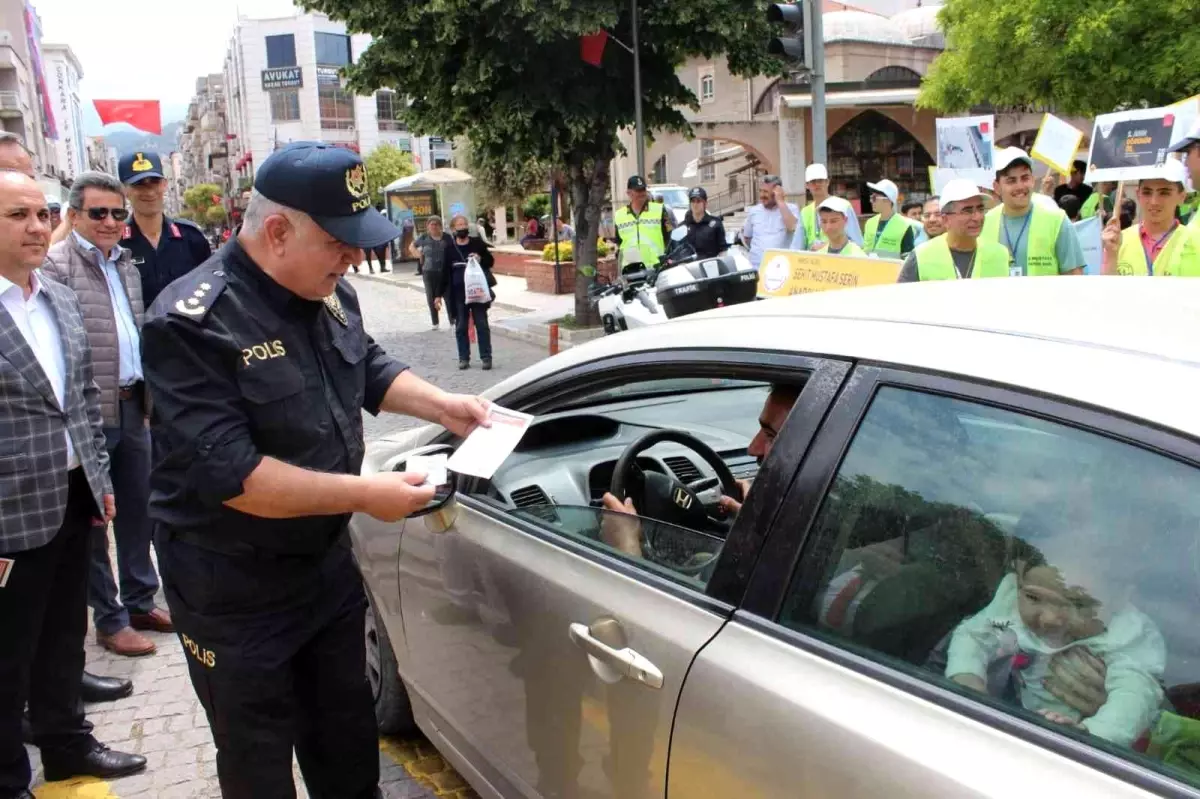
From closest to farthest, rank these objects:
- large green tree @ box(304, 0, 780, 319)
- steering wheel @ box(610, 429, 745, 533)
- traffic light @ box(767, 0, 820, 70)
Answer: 1. steering wheel @ box(610, 429, 745, 533)
2. traffic light @ box(767, 0, 820, 70)
3. large green tree @ box(304, 0, 780, 319)

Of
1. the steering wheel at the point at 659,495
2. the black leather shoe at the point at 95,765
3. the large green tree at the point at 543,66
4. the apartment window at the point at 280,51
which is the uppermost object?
the apartment window at the point at 280,51

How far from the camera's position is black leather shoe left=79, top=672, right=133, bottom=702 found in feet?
12.2

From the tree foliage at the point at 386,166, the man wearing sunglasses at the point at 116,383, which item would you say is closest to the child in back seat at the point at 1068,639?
the man wearing sunglasses at the point at 116,383

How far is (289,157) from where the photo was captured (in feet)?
6.64

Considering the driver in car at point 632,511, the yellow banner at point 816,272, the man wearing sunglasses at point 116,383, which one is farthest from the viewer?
the yellow banner at point 816,272

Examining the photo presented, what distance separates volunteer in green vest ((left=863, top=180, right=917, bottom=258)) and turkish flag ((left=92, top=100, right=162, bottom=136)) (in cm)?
1475

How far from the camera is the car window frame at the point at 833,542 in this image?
1.20 m

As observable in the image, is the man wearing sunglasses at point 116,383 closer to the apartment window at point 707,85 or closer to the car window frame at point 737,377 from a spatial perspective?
the car window frame at point 737,377

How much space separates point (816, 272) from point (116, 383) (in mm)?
4602

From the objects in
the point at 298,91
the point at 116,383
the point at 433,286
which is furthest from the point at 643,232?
the point at 298,91

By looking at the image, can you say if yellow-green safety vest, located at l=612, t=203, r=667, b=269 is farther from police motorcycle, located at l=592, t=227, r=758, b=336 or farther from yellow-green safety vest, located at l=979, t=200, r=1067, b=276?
yellow-green safety vest, located at l=979, t=200, r=1067, b=276

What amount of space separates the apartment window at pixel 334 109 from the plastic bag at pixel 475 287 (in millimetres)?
67495

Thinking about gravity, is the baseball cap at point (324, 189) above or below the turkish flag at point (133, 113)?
below

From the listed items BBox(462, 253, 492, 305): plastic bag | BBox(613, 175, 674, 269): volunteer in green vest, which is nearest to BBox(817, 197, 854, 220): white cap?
BBox(613, 175, 674, 269): volunteer in green vest
